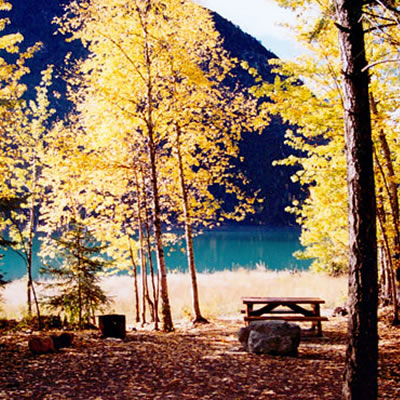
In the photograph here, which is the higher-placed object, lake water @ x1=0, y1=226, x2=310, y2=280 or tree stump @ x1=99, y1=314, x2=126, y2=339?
tree stump @ x1=99, y1=314, x2=126, y2=339

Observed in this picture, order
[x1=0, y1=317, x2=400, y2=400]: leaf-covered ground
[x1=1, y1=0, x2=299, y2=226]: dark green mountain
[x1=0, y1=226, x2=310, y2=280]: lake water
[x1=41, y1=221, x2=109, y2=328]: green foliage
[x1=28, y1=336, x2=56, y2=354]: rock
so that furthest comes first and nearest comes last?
[x1=1, y1=0, x2=299, y2=226]: dark green mountain → [x1=0, y1=226, x2=310, y2=280]: lake water → [x1=41, y1=221, x2=109, y2=328]: green foliage → [x1=28, y1=336, x2=56, y2=354]: rock → [x1=0, y1=317, x2=400, y2=400]: leaf-covered ground

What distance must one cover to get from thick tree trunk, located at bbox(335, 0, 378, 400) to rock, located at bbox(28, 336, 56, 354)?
15.3 feet

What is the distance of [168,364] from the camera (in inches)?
245

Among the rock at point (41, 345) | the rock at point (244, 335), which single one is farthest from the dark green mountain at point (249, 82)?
the rock at point (41, 345)

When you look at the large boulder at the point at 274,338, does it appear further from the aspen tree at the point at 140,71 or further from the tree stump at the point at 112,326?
the aspen tree at the point at 140,71

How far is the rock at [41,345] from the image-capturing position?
659 cm

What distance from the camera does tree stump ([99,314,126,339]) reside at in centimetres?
815

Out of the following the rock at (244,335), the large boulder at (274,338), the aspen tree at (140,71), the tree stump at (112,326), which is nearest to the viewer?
the large boulder at (274,338)

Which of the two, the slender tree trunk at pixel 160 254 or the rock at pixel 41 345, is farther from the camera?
the slender tree trunk at pixel 160 254

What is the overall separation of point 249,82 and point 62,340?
14439 cm

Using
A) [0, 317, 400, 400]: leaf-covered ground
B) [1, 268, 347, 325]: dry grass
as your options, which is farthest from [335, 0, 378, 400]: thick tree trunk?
[1, 268, 347, 325]: dry grass

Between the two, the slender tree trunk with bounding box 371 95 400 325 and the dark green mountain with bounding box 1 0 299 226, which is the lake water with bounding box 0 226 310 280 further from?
the dark green mountain with bounding box 1 0 299 226

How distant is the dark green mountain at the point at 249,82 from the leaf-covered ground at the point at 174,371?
95161 millimetres

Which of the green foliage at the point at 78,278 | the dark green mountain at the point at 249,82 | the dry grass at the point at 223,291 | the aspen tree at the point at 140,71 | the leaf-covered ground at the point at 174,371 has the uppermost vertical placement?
the dark green mountain at the point at 249,82
